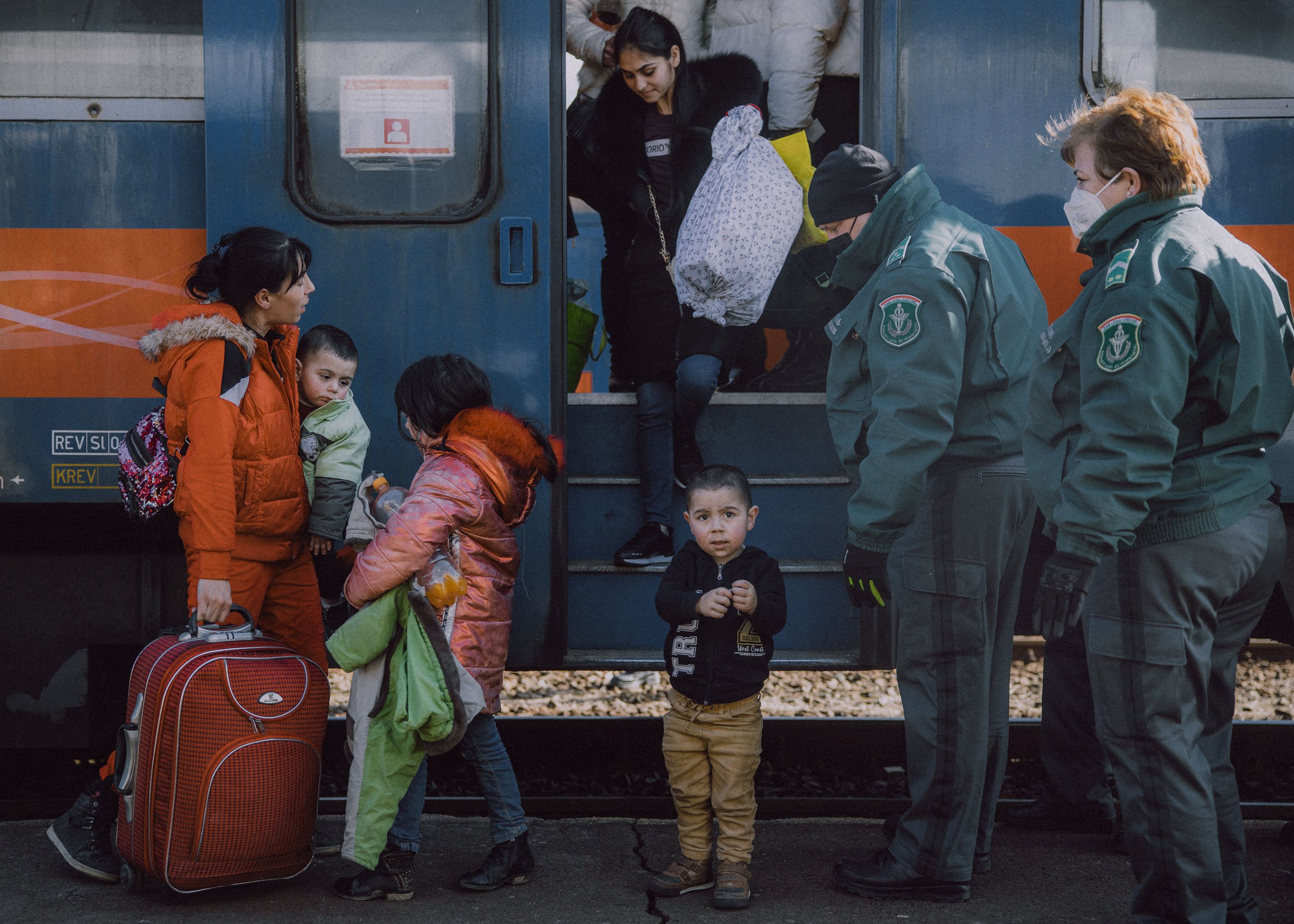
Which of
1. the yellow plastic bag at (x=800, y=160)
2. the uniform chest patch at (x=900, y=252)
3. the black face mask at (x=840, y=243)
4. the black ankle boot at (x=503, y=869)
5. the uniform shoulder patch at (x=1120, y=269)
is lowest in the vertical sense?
the black ankle boot at (x=503, y=869)

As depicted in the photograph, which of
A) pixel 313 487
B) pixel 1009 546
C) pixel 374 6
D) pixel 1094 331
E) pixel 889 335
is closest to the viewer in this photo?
pixel 1094 331

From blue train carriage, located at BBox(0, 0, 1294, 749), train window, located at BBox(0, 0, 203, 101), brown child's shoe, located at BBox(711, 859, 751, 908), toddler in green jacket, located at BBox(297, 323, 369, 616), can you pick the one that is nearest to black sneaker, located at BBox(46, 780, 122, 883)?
blue train carriage, located at BBox(0, 0, 1294, 749)

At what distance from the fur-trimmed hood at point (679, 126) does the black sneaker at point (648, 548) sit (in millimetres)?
1162

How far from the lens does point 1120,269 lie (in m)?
2.25

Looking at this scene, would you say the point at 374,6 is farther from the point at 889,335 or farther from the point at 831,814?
the point at 831,814

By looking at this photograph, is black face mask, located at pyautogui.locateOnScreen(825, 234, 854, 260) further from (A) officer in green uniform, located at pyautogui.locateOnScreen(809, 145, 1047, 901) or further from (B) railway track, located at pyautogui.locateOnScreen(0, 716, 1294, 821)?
(B) railway track, located at pyautogui.locateOnScreen(0, 716, 1294, 821)

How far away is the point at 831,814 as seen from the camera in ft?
11.5

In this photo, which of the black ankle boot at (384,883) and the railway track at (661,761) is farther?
the railway track at (661,761)

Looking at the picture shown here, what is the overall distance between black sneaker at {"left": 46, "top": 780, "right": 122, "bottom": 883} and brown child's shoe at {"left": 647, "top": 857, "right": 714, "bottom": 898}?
1412 millimetres

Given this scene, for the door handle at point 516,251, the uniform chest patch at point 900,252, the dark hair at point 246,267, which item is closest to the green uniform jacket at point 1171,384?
the uniform chest patch at point 900,252

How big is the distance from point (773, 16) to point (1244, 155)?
1.71 meters

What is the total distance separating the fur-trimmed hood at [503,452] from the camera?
109 inches

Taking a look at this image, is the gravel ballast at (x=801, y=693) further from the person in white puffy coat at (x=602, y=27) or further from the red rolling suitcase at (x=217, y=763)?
the person in white puffy coat at (x=602, y=27)

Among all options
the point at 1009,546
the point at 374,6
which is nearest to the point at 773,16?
the point at 374,6
